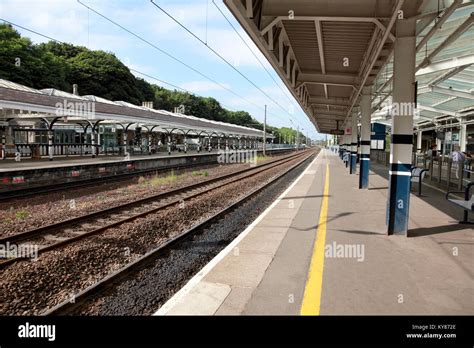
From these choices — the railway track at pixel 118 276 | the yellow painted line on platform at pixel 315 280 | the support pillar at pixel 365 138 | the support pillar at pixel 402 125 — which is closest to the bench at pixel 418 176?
the support pillar at pixel 365 138

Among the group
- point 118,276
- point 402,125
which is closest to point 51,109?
point 118,276

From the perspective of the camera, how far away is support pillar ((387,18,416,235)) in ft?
22.5

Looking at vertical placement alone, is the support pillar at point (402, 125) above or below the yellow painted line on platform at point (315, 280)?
above

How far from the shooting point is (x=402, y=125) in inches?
273

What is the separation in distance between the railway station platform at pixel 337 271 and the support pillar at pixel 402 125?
1.57 feet

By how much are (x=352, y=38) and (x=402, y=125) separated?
16.1 ft

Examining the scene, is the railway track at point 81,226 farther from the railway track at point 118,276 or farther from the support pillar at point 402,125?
the support pillar at point 402,125

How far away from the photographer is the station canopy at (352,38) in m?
7.38

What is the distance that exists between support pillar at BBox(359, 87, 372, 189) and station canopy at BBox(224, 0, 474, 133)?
67 centimetres

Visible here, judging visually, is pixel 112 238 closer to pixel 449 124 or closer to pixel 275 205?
pixel 275 205

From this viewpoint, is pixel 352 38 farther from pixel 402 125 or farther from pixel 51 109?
pixel 51 109

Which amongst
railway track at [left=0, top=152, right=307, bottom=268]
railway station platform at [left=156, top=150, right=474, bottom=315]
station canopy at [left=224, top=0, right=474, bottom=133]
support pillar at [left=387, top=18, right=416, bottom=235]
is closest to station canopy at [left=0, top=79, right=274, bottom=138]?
→ railway track at [left=0, top=152, right=307, bottom=268]

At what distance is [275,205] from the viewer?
10766 mm
